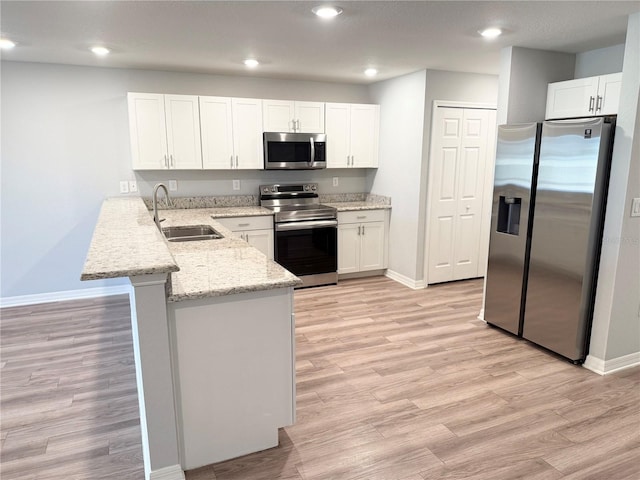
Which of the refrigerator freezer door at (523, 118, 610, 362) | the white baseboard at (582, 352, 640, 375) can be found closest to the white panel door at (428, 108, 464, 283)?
the refrigerator freezer door at (523, 118, 610, 362)

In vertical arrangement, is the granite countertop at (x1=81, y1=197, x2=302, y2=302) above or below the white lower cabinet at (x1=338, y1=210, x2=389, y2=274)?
above

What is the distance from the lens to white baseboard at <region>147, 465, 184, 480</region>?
1914 millimetres

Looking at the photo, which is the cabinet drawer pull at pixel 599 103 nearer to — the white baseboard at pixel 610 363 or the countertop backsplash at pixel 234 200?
the white baseboard at pixel 610 363

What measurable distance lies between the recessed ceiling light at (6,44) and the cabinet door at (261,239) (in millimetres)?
2470

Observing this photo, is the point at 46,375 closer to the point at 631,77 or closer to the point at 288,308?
the point at 288,308

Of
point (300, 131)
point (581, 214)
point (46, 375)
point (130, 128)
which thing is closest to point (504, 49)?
point (581, 214)

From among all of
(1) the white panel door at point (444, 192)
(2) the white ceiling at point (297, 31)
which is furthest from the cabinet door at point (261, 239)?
(1) the white panel door at point (444, 192)

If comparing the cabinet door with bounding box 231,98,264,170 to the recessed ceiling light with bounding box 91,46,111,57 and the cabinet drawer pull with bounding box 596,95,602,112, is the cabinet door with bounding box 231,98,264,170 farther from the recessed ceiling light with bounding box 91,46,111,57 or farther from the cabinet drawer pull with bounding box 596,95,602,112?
the cabinet drawer pull with bounding box 596,95,602,112

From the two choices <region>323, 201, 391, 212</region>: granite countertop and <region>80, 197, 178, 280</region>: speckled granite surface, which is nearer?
<region>80, 197, 178, 280</region>: speckled granite surface

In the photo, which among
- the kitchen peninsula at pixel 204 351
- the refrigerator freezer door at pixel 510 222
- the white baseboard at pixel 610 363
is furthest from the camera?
the refrigerator freezer door at pixel 510 222

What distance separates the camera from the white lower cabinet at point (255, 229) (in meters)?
4.48

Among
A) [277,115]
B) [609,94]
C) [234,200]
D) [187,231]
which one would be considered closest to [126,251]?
[187,231]

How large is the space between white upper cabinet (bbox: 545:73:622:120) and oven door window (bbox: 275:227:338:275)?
2443 mm

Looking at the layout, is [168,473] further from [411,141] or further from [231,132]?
[411,141]
